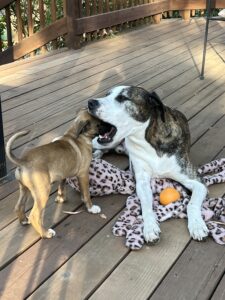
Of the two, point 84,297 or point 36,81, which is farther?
point 36,81

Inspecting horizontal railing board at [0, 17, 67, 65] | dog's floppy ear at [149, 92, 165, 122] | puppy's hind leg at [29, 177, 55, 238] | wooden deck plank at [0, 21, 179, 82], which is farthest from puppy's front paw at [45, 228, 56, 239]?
horizontal railing board at [0, 17, 67, 65]

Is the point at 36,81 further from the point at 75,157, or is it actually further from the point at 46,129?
the point at 75,157

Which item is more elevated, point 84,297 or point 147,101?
point 147,101

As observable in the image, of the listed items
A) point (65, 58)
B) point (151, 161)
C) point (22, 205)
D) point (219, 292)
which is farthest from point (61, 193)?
point (65, 58)

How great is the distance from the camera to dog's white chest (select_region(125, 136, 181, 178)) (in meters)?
3.28

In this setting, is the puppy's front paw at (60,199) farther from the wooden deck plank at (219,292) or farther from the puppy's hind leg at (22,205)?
the wooden deck plank at (219,292)

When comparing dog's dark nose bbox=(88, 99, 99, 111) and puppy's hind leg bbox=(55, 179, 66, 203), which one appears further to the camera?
puppy's hind leg bbox=(55, 179, 66, 203)

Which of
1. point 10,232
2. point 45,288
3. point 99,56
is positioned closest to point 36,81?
point 99,56

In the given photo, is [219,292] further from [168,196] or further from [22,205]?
[22,205]

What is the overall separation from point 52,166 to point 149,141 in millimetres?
779

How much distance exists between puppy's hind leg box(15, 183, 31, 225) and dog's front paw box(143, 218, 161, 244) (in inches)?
30.0

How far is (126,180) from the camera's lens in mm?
3414

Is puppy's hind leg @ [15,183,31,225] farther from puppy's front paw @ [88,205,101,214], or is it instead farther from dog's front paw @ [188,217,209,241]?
dog's front paw @ [188,217,209,241]

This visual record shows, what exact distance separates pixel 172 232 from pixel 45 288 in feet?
2.94
